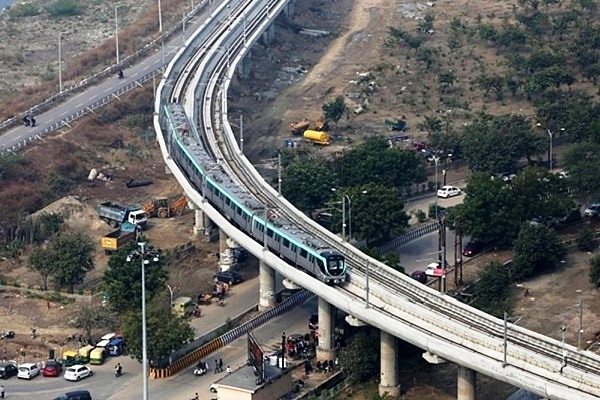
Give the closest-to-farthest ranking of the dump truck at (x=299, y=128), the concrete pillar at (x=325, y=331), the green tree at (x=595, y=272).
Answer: the concrete pillar at (x=325, y=331), the green tree at (x=595, y=272), the dump truck at (x=299, y=128)

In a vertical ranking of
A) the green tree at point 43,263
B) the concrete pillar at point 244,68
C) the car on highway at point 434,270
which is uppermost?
the concrete pillar at point 244,68

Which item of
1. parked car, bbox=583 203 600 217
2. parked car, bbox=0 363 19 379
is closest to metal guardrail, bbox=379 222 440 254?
parked car, bbox=583 203 600 217

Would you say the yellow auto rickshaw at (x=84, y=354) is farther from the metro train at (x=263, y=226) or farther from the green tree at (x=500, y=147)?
the green tree at (x=500, y=147)

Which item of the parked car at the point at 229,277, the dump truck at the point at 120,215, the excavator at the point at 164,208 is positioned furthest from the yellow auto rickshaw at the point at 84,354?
the excavator at the point at 164,208

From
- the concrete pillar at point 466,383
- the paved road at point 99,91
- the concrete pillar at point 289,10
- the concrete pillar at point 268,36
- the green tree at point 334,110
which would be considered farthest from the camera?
the concrete pillar at point 289,10

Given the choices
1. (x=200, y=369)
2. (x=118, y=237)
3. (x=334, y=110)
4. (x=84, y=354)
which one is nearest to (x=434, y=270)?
(x=200, y=369)

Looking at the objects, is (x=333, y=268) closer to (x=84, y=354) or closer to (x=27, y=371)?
(x=84, y=354)

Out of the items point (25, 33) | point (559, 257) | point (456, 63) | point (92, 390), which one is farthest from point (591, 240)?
point (25, 33)
